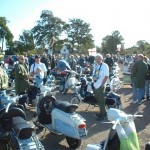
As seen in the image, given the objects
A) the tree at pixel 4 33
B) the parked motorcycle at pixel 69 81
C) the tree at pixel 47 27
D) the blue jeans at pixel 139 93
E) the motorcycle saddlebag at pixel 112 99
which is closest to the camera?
the motorcycle saddlebag at pixel 112 99

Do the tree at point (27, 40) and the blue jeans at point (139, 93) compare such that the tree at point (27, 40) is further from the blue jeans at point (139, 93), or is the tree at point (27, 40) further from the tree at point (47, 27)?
the blue jeans at point (139, 93)

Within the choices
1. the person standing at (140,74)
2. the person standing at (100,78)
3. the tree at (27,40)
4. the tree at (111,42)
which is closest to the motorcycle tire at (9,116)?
the person standing at (100,78)

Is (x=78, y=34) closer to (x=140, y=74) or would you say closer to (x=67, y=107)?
(x=140, y=74)

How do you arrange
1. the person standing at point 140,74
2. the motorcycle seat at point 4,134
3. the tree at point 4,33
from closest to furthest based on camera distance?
the motorcycle seat at point 4,134, the person standing at point 140,74, the tree at point 4,33

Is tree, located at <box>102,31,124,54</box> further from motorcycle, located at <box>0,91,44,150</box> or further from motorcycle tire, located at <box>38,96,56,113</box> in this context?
motorcycle, located at <box>0,91,44,150</box>

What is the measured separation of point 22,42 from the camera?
87750 mm

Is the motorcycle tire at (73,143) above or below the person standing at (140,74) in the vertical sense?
below

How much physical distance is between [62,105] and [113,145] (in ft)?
7.13

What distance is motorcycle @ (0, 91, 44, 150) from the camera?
4871 millimetres

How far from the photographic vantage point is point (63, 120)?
6344 mm

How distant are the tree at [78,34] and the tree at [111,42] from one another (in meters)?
3.79

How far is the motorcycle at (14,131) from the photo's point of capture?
16.0 feet

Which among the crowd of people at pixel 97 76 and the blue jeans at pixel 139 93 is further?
the blue jeans at pixel 139 93

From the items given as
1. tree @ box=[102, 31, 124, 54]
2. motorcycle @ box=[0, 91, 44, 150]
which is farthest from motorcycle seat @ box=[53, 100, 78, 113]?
tree @ box=[102, 31, 124, 54]
